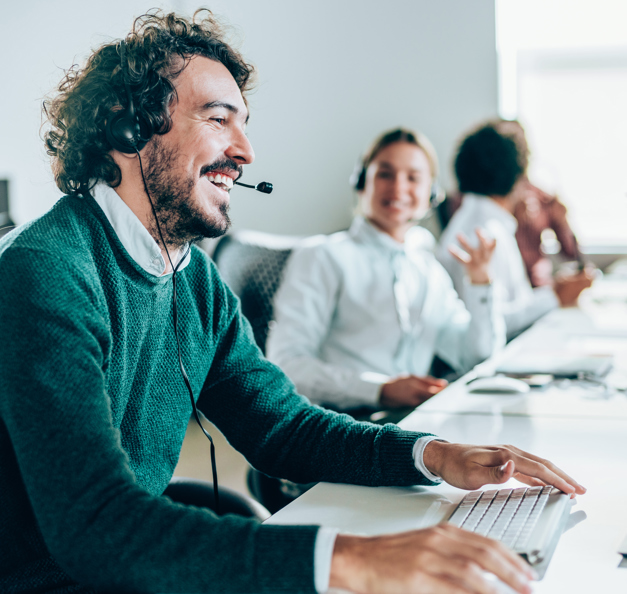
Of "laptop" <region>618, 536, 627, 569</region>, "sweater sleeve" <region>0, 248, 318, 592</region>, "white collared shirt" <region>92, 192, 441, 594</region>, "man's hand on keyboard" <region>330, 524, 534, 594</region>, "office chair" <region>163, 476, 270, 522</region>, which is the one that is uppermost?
"white collared shirt" <region>92, 192, 441, 594</region>

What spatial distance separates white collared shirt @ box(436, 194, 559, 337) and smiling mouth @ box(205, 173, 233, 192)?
1553mm

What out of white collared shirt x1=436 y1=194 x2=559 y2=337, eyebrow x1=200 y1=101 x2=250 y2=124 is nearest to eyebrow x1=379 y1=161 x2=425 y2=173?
white collared shirt x1=436 y1=194 x2=559 y2=337

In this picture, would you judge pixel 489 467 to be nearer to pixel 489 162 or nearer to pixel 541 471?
pixel 541 471

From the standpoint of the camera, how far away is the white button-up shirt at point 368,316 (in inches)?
68.3

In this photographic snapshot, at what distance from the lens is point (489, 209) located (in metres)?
2.88

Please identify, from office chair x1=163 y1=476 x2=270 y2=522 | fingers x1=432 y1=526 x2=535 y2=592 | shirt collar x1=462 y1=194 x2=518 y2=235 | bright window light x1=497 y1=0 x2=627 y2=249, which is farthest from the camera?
bright window light x1=497 y1=0 x2=627 y2=249

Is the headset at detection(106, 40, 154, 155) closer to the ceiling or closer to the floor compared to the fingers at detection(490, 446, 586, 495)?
closer to the ceiling

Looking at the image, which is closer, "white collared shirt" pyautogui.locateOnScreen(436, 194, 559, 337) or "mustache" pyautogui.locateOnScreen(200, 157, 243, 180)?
"mustache" pyautogui.locateOnScreen(200, 157, 243, 180)

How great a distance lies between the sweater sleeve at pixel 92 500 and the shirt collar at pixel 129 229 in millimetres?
192

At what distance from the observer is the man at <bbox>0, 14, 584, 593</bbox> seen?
0.58 m

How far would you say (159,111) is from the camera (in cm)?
94

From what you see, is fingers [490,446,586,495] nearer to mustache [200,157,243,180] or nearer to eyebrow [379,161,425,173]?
mustache [200,157,243,180]

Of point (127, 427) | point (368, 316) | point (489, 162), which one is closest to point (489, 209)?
point (489, 162)

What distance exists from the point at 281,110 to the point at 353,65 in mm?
786
